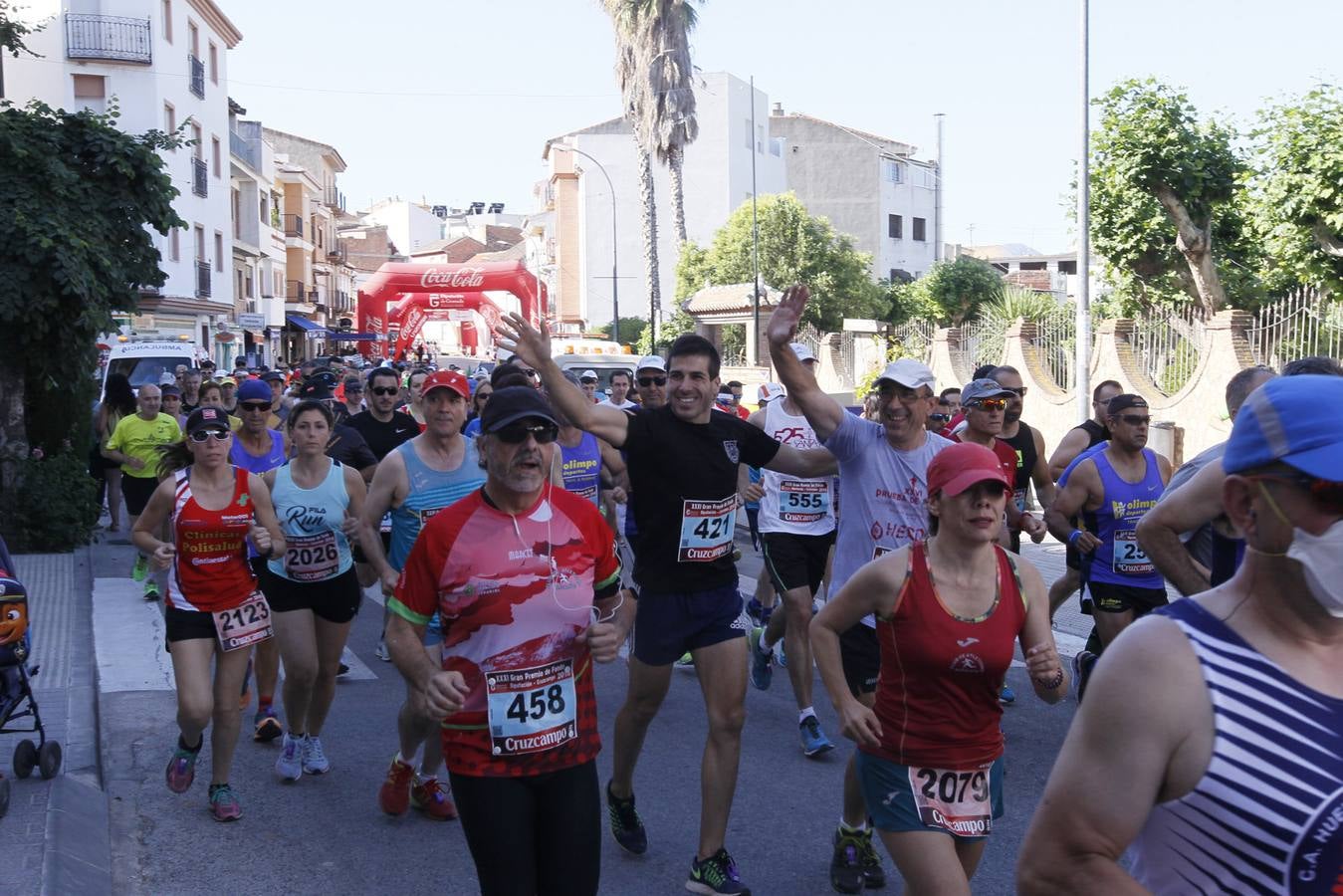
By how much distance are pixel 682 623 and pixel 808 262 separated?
42.2m

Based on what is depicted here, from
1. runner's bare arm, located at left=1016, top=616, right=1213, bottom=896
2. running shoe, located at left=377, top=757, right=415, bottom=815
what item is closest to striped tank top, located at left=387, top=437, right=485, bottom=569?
running shoe, located at left=377, top=757, right=415, bottom=815

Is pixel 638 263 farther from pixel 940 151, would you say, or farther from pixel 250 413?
pixel 250 413

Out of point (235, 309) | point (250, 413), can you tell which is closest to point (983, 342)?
point (250, 413)

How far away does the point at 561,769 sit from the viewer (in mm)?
3918

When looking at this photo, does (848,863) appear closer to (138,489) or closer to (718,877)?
(718,877)

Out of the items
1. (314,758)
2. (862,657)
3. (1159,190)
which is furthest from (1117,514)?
(1159,190)

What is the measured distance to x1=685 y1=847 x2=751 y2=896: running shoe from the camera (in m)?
5.13

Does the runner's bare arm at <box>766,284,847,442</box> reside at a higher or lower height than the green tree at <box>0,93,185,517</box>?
lower

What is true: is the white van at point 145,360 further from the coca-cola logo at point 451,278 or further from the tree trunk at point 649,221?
the tree trunk at point 649,221

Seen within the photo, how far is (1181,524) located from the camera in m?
4.23

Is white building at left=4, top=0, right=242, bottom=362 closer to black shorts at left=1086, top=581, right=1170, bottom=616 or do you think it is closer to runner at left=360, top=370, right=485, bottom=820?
runner at left=360, top=370, right=485, bottom=820

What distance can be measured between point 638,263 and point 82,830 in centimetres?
6418

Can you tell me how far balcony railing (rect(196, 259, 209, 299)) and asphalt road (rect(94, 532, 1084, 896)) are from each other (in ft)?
129

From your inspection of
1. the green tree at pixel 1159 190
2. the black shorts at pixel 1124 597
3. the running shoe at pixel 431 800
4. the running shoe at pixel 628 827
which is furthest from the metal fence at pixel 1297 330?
the running shoe at pixel 431 800
